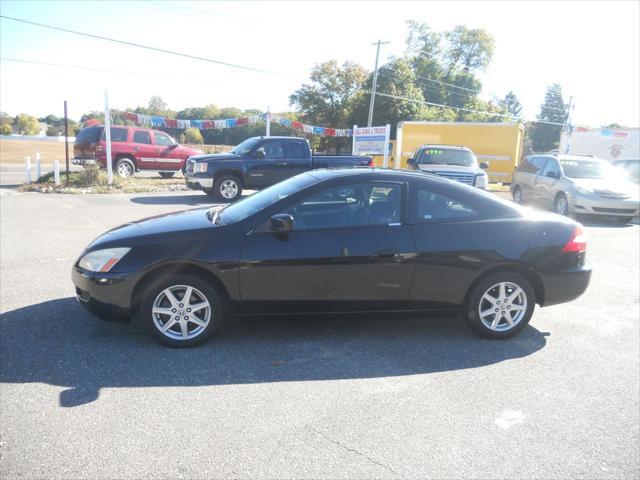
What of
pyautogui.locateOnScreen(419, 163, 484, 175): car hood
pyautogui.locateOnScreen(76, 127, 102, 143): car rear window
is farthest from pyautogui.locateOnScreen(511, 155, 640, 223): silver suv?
pyautogui.locateOnScreen(76, 127, 102, 143): car rear window

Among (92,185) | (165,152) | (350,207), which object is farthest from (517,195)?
(92,185)

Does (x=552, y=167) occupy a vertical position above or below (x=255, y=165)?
above

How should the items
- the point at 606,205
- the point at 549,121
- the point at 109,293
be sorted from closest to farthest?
the point at 109,293 < the point at 606,205 < the point at 549,121

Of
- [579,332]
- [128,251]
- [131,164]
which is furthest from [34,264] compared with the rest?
[131,164]

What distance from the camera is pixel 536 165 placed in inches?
535

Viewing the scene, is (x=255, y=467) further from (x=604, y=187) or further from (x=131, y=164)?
(x=131, y=164)

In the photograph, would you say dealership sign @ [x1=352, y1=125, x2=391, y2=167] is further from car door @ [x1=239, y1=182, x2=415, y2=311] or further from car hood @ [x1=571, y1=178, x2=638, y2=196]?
car door @ [x1=239, y1=182, x2=415, y2=311]

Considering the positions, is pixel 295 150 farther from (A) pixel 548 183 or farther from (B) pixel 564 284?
(B) pixel 564 284

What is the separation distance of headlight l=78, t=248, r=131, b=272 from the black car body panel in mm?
55

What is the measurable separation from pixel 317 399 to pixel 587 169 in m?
11.9

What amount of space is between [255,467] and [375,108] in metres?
43.6

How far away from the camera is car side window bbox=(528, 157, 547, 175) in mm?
13288

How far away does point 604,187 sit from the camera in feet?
38.1

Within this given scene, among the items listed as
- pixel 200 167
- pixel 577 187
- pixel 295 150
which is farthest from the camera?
pixel 295 150
